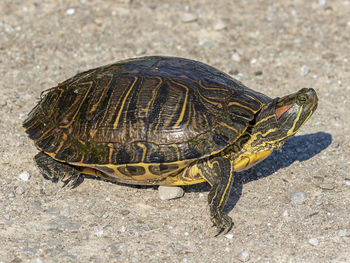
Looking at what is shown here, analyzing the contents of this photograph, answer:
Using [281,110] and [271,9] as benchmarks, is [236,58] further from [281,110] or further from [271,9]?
[281,110]

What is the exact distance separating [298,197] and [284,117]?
106cm

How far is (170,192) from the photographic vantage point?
6.12 meters

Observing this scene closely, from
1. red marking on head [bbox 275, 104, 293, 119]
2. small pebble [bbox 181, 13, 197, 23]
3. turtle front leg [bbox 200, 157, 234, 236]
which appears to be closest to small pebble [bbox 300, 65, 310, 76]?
small pebble [bbox 181, 13, 197, 23]

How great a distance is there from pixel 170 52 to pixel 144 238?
4.95 meters

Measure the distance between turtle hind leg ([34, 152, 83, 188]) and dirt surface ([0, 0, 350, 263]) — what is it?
151mm

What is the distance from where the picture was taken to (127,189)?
634 cm

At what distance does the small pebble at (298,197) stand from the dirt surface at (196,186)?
0.01 meters

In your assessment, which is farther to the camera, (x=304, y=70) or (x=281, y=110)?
(x=304, y=70)

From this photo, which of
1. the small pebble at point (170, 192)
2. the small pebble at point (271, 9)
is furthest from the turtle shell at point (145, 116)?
the small pebble at point (271, 9)

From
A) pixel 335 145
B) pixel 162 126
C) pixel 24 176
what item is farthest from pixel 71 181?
pixel 335 145

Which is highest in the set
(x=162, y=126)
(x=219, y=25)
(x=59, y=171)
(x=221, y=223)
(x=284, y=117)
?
(x=284, y=117)

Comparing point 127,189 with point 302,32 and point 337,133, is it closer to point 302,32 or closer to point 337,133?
point 337,133

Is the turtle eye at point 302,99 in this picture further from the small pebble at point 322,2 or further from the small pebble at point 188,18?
the small pebble at point 322,2

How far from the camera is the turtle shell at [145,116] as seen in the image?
224 inches
